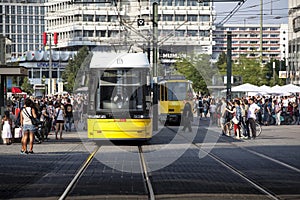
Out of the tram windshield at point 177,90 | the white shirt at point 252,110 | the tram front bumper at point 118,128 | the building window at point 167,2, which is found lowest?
the tram front bumper at point 118,128

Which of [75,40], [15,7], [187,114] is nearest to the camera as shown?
[187,114]

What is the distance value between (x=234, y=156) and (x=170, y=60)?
4235 inches

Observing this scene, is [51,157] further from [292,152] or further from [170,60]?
[170,60]

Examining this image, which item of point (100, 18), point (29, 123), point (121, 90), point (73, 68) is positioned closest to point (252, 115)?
point (121, 90)

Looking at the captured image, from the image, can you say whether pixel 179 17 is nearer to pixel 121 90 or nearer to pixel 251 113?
pixel 251 113

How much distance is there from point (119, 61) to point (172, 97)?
22.5m

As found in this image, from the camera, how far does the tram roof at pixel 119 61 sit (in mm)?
27938

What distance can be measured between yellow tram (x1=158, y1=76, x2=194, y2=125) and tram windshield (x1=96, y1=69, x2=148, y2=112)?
2026 cm

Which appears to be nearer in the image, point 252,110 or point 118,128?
point 118,128

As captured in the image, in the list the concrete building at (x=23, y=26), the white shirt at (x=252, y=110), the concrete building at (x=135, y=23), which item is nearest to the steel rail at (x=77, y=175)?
the white shirt at (x=252, y=110)

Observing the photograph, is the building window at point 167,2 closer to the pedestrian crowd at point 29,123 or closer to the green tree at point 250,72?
the green tree at point 250,72

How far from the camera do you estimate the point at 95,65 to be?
28.2 m

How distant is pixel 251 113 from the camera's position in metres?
31.6

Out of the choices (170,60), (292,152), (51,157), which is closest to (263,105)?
(292,152)
